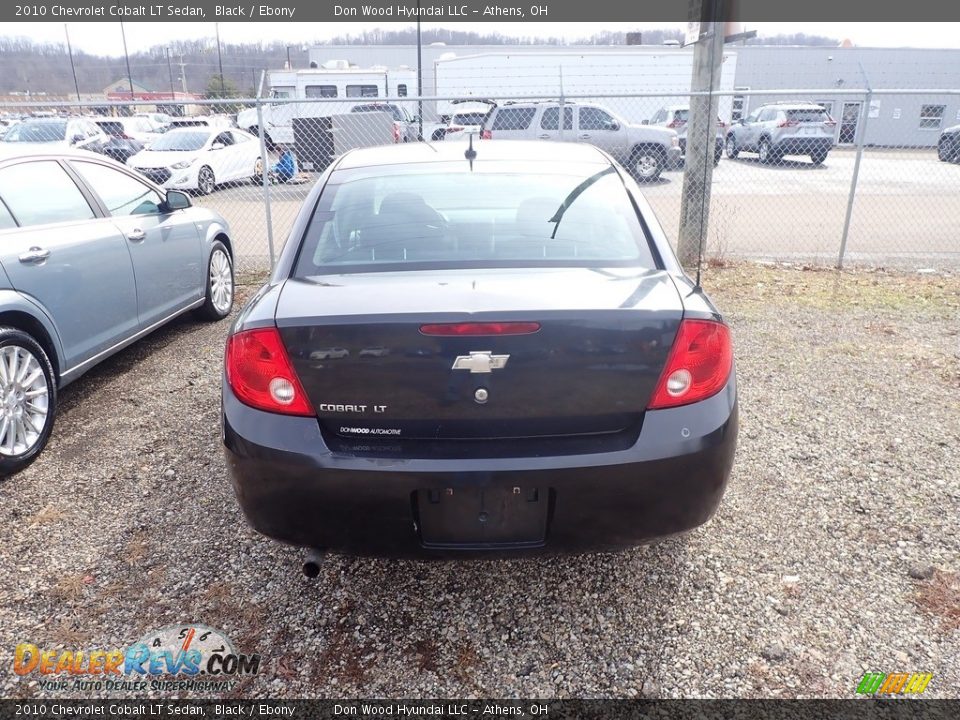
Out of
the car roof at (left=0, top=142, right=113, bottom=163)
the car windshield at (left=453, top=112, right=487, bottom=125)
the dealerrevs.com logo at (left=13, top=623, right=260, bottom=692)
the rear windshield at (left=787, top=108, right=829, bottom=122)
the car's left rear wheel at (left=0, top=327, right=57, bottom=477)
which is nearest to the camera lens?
the dealerrevs.com logo at (left=13, top=623, right=260, bottom=692)

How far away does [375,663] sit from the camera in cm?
229

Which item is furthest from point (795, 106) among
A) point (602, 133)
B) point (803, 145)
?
point (602, 133)

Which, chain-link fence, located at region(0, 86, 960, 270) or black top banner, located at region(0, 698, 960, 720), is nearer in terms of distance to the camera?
black top banner, located at region(0, 698, 960, 720)

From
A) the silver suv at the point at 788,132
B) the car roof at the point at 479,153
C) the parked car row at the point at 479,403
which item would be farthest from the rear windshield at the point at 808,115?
the parked car row at the point at 479,403

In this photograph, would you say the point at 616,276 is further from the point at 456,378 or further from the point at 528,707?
the point at 528,707

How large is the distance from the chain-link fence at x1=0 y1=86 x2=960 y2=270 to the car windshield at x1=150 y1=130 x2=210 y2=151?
4 centimetres

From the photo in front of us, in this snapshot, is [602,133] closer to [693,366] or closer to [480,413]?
[693,366]

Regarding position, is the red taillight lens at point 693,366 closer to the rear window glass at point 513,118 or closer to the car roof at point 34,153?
the car roof at point 34,153

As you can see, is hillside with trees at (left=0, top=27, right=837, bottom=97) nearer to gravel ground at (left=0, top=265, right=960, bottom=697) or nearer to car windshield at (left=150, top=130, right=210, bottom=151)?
car windshield at (left=150, top=130, right=210, bottom=151)

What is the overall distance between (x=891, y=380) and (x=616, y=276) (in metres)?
3.30

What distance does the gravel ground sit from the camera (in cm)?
225

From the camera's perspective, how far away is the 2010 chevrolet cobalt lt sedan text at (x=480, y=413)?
206 cm

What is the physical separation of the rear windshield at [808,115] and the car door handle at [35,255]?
68.6 feet

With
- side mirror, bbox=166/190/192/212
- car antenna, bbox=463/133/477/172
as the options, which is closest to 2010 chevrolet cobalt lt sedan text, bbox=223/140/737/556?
car antenna, bbox=463/133/477/172
